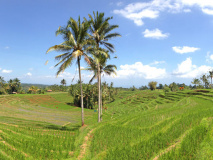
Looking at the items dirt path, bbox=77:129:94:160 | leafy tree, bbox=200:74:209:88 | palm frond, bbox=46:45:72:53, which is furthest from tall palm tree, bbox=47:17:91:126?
leafy tree, bbox=200:74:209:88

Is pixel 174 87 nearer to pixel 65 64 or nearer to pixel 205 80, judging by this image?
pixel 205 80

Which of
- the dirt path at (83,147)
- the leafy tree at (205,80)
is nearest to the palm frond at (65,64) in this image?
the dirt path at (83,147)

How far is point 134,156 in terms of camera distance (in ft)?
20.3

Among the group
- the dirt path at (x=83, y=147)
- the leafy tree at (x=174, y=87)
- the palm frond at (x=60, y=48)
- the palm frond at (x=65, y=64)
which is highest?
the palm frond at (x=60, y=48)

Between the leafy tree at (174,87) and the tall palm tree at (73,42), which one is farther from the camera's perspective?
the leafy tree at (174,87)

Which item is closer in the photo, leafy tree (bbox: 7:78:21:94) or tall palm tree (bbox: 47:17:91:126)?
tall palm tree (bbox: 47:17:91:126)

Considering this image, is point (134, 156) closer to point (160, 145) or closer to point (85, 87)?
point (160, 145)

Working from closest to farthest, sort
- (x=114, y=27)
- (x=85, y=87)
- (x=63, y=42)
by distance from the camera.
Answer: (x=63, y=42)
(x=114, y=27)
(x=85, y=87)

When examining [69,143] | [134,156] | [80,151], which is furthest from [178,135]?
[69,143]

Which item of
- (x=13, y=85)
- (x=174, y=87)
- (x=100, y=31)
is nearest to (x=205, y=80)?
(x=174, y=87)

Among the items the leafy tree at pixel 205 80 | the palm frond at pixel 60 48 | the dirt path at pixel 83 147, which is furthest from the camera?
the leafy tree at pixel 205 80

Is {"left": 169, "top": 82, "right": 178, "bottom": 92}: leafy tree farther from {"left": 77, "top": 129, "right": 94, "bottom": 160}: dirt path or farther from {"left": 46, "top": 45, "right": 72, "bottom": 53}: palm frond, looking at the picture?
{"left": 77, "top": 129, "right": 94, "bottom": 160}: dirt path

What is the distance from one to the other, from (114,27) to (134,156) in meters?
15.6

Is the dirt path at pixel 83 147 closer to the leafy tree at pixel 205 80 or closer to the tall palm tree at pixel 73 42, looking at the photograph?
the tall palm tree at pixel 73 42
